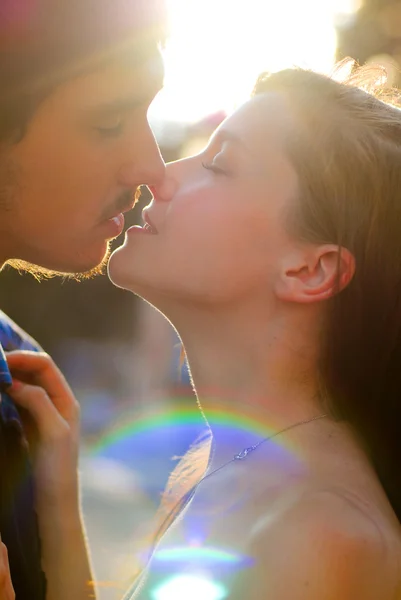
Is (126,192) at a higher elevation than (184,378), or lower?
higher

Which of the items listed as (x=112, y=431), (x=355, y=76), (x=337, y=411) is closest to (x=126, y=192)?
(x=355, y=76)

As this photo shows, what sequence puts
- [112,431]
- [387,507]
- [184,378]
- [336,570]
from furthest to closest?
[112,431] < [184,378] < [387,507] < [336,570]

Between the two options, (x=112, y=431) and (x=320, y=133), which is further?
(x=112, y=431)

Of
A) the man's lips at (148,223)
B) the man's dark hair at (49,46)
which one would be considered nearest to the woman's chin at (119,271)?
the man's lips at (148,223)

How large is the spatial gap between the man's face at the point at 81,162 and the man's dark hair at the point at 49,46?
0.16 ft

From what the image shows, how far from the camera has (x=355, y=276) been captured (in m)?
2.23

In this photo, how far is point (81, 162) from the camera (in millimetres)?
2648

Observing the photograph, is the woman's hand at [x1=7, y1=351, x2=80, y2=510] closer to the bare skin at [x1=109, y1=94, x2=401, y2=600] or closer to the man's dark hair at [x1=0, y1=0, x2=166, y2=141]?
the bare skin at [x1=109, y1=94, x2=401, y2=600]

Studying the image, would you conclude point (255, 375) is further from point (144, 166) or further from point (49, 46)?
point (49, 46)

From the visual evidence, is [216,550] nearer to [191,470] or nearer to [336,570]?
[336,570]

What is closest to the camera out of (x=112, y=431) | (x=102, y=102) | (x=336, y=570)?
(x=336, y=570)

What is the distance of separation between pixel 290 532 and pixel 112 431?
337 inches

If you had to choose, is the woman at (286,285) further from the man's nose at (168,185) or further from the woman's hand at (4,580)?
the woman's hand at (4,580)

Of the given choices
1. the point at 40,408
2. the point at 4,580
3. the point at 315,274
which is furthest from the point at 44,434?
the point at 315,274
